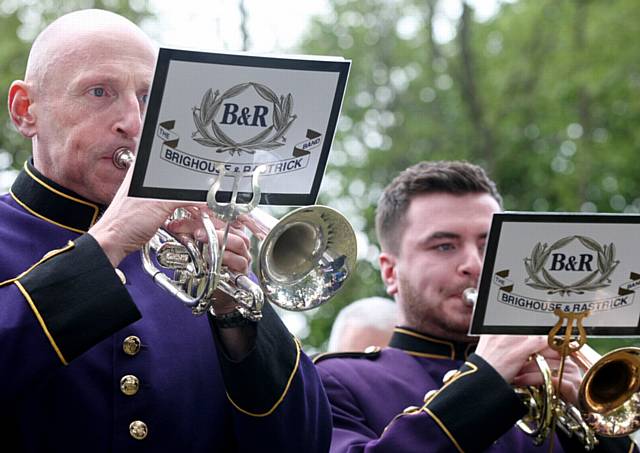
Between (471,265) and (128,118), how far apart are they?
1.77 metres

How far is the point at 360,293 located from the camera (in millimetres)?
15438

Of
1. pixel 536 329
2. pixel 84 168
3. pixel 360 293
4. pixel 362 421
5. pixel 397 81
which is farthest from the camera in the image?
pixel 397 81

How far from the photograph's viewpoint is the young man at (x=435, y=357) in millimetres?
4160

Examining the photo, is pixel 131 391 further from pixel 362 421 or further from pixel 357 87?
pixel 357 87

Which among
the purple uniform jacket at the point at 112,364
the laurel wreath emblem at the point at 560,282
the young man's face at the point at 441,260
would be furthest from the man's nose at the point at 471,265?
the purple uniform jacket at the point at 112,364

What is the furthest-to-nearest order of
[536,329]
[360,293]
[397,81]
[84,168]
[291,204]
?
[397,81] → [360,293] → [536,329] → [84,168] → [291,204]

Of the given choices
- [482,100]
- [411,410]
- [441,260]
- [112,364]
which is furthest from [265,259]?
[482,100]

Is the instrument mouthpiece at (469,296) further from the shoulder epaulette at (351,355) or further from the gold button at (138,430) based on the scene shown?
the gold button at (138,430)

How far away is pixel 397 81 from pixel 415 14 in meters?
1.05

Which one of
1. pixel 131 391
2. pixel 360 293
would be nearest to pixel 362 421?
pixel 131 391

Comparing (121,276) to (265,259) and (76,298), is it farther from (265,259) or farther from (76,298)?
(265,259)

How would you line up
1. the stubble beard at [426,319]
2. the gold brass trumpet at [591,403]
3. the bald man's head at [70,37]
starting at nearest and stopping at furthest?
1. the bald man's head at [70,37]
2. the gold brass trumpet at [591,403]
3. the stubble beard at [426,319]

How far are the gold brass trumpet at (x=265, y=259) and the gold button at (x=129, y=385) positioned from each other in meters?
0.27

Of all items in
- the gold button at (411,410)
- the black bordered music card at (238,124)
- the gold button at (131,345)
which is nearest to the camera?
the black bordered music card at (238,124)
